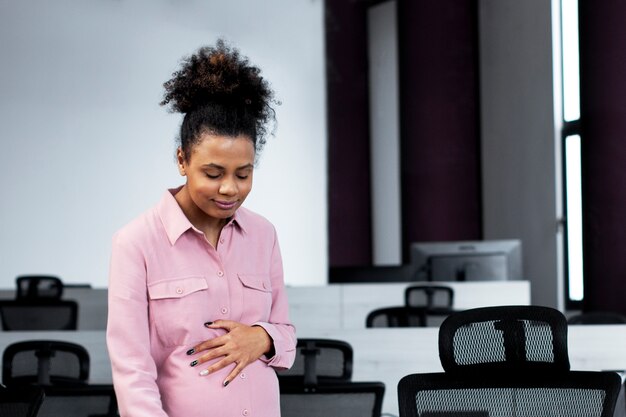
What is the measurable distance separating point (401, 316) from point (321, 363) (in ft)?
7.61

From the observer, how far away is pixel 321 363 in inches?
138

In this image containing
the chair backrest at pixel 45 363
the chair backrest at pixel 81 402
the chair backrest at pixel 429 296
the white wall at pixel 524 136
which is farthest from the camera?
the white wall at pixel 524 136

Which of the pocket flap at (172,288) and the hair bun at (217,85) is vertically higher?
the hair bun at (217,85)

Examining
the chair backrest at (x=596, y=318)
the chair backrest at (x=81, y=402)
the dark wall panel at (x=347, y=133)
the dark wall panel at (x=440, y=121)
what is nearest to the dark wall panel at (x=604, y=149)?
the chair backrest at (x=596, y=318)

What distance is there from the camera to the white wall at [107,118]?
9570mm

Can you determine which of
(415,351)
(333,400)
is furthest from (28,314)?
(333,400)

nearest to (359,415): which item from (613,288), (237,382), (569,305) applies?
(237,382)

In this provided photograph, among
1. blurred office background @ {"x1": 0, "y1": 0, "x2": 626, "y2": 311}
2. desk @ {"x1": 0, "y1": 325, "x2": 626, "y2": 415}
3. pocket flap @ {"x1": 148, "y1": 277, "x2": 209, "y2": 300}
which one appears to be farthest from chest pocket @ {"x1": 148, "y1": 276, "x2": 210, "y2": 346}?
blurred office background @ {"x1": 0, "y1": 0, "x2": 626, "y2": 311}

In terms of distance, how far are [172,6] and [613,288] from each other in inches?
194

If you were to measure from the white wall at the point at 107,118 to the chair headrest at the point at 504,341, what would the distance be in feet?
24.5

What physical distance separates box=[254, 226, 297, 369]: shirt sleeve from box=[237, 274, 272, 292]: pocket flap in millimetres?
38

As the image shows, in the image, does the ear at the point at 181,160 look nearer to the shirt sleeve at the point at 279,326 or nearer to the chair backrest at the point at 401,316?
the shirt sleeve at the point at 279,326

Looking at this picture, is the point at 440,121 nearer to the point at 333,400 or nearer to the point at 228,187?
the point at 333,400

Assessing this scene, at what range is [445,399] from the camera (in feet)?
6.99
